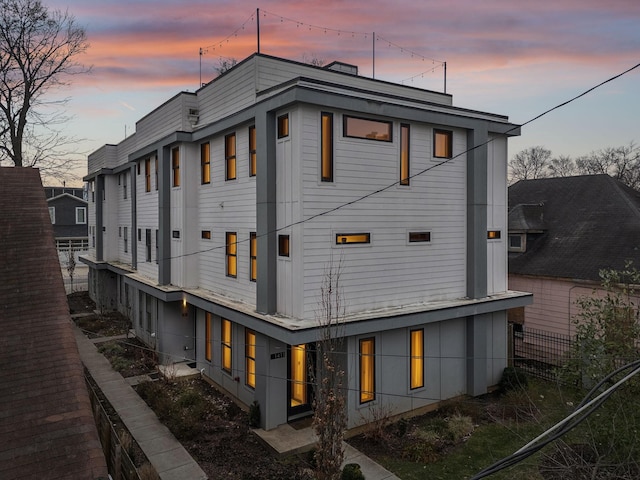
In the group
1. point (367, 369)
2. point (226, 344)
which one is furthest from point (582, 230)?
point (226, 344)

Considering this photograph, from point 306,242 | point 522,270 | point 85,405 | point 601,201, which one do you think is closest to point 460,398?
point 306,242

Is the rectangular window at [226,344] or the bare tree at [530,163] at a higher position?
the bare tree at [530,163]

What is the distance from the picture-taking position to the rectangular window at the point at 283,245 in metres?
12.1

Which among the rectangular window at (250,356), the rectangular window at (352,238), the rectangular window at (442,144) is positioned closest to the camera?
the rectangular window at (352,238)

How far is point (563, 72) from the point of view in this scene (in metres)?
17.0

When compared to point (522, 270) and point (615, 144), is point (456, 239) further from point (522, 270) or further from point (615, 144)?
point (615, 144)

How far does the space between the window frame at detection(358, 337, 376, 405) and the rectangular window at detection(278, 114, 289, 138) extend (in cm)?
622

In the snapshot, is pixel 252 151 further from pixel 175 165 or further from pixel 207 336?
pixel 207 336

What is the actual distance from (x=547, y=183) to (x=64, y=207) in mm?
50750

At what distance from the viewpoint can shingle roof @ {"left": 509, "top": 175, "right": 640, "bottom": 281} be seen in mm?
18797

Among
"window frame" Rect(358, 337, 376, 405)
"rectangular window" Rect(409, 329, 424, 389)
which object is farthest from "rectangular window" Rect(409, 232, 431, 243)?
"window frame" Rect(358, 337, 376, 405)

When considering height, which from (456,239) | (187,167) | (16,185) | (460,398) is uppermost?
(187,167)

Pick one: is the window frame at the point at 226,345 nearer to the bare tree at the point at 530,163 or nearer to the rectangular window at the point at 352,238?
the rectangular window at the point at 352,238

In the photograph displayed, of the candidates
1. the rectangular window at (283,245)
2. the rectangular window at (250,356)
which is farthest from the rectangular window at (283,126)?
the rectangular window at (250,356)
